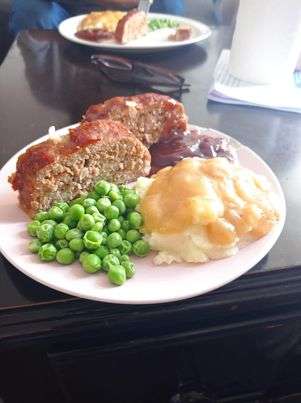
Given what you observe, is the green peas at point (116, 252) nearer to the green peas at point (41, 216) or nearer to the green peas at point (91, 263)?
the green peas at point (91, 263)

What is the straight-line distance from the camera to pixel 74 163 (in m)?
0.91

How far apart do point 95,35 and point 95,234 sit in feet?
4.09

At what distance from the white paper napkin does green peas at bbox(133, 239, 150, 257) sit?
2.75 ft

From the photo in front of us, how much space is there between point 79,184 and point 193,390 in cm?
62

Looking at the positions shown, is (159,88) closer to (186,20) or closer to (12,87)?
(12,87)

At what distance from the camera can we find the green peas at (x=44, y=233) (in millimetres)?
782

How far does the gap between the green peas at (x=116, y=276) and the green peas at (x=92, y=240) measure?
6cm

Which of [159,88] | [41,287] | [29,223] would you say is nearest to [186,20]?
[159,88]

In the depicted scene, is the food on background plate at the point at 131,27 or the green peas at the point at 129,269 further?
the food on background plate at the point at 131,27

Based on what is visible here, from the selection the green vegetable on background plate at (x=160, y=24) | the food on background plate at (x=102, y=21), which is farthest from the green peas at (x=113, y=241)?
the green vegetable on background plate at (x=160, y=24)

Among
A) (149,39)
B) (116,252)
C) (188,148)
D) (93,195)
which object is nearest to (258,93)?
(188,148)

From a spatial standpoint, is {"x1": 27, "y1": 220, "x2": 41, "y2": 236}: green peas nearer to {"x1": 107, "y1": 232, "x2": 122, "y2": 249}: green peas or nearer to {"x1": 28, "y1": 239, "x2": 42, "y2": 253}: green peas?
{"x1": 28, "y1": 239, "x2": 42, "y2": 253}: green peas

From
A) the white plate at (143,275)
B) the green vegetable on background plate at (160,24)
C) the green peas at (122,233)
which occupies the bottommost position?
the white plate at (143,275)

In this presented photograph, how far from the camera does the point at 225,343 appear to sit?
969 millimetres
